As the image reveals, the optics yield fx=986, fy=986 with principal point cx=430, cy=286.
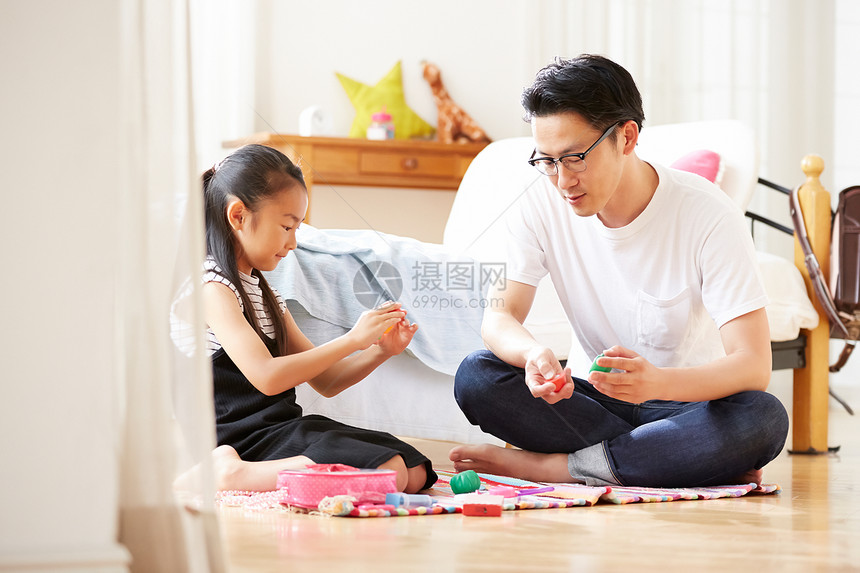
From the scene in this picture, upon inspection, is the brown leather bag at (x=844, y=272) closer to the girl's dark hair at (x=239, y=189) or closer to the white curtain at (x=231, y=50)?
the girl's dark hair at (x=239, y=189)

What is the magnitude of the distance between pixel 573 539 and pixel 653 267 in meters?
0.61

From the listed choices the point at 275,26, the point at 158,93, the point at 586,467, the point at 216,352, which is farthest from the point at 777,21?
the point at 158,93

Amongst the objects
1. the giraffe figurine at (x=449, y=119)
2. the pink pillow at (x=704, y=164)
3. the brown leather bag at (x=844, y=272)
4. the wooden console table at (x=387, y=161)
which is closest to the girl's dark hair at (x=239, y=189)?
the wooden console table at (x=387, y=161)

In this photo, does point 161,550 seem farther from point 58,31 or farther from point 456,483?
point 456,483

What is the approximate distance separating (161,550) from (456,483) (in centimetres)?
77

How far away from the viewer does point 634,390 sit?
4.85 ft

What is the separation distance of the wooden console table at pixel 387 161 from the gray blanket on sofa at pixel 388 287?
0.36 meters

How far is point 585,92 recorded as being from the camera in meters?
1.54

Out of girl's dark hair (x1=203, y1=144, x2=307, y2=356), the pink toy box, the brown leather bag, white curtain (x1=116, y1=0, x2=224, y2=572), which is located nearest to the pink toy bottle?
the brown leather bag

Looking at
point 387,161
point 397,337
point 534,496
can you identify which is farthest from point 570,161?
point 387,161

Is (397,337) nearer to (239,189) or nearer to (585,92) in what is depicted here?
(239,189)

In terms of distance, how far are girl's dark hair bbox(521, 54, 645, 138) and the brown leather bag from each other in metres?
1.11

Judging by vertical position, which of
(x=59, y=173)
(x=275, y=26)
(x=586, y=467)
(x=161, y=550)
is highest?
(x=275, y=26)

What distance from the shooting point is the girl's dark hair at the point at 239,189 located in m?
1.57
